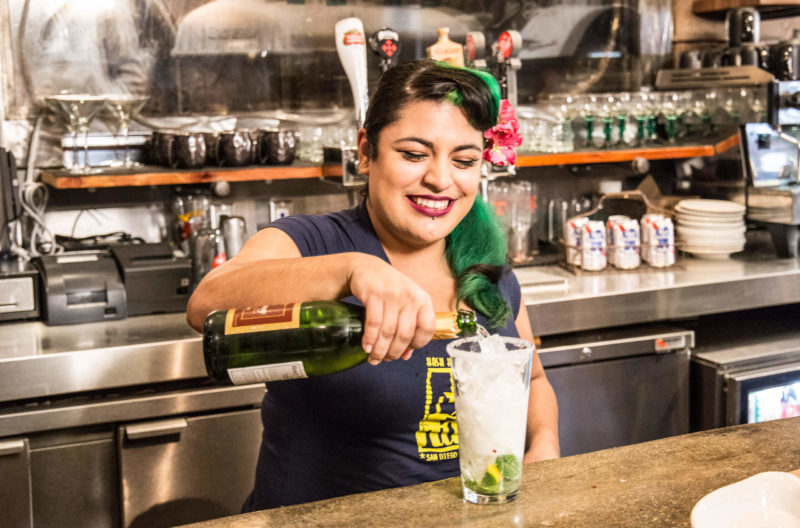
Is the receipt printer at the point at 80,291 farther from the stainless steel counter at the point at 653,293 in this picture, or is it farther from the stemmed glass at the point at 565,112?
the stemmed glass at the point at 565,112

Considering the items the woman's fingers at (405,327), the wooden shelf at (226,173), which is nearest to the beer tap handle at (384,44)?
the wooden shelf at (226,173)

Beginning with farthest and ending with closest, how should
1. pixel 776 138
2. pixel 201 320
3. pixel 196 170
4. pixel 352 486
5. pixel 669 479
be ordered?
pixel 776 138 → pixel 196 170 → pixel 352 486 → pixel 201 320 → pixel 669 479

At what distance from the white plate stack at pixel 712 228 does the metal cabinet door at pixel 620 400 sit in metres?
0.63

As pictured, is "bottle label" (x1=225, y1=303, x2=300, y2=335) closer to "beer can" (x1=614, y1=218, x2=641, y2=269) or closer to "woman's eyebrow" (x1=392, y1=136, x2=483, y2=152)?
"woman's eyebrow" (x1=392, y1=136, x2=483, y2=152)

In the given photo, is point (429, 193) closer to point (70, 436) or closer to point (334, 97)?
Result: point (70, 436)

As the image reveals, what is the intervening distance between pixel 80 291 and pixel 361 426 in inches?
54.9

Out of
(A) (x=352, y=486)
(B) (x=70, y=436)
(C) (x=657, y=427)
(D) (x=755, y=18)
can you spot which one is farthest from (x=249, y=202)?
(D) (x=755, y=18)

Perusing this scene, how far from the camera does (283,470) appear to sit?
1680 mm

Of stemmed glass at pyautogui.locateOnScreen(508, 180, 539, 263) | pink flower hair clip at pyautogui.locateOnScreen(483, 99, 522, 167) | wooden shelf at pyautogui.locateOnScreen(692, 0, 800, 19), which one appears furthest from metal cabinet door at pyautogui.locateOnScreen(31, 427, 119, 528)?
wooden shelf at pyautogui.locateOnScreen(692, 0, 800, 19)

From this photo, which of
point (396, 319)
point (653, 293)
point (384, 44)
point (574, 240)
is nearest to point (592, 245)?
point (574, 240)

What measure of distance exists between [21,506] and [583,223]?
6.87ft

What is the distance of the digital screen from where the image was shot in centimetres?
293

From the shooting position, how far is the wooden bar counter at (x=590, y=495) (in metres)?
1.11

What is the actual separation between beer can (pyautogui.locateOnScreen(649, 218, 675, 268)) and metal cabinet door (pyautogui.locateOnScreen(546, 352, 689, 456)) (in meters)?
0.45
